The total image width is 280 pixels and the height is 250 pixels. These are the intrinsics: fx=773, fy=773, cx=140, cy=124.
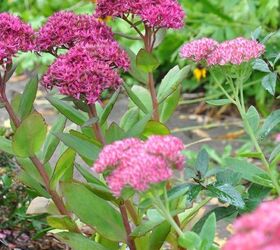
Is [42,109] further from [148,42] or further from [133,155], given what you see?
[133,155]

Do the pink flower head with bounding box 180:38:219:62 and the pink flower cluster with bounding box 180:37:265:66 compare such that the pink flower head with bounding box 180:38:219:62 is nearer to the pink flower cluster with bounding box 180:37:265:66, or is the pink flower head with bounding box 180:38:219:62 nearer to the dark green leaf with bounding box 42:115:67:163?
the pink flower cluster with bounding box 180:37:265:66

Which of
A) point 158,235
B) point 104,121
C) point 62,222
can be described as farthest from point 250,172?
point 62,222

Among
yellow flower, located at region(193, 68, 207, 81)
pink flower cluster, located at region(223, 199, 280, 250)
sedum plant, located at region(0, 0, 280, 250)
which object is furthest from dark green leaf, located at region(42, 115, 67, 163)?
yellow flower, located at region(193, 68, 207, 81)

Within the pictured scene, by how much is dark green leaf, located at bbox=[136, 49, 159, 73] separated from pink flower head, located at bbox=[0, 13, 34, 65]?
28 centimetres

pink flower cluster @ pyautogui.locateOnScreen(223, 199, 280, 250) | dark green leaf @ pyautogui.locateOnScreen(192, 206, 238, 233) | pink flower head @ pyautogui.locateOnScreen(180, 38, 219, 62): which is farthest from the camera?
dark green leaf @ pyautogui.locateOnScreen(192, 206, 238, 233)

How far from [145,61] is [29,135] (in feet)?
1.17

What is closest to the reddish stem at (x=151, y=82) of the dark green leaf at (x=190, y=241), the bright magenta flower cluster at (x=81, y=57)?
the bright magenta flower cluster at (x=81, y=57)

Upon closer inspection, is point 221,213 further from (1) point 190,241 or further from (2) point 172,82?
(1) point 190,241

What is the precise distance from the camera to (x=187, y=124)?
16.2 ft

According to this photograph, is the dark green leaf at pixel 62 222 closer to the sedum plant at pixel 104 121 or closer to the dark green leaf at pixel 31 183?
→ the sedum plant at pixel 104 121

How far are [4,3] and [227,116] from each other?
89.8 inches

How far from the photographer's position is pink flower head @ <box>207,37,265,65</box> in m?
1.77

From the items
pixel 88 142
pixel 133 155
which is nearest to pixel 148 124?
pixel 88 142

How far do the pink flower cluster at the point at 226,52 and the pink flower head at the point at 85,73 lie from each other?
0.23 metres
